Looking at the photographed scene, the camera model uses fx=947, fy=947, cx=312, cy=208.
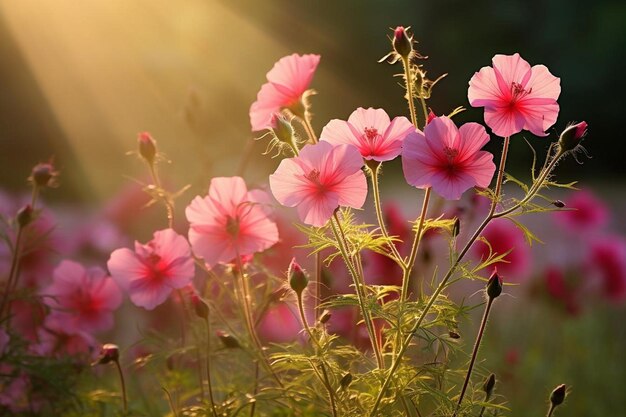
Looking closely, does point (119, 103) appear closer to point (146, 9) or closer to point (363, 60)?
point (146, 9)

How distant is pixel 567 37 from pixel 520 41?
0.39 meters

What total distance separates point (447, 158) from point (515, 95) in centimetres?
9

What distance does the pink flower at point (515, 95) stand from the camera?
0.83m

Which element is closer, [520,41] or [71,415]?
[71,415]

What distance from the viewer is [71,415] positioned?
118cm

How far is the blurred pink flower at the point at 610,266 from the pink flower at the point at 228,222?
1639 mm

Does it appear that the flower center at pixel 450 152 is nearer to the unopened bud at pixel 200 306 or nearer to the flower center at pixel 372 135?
the flower center at pixel 372 135

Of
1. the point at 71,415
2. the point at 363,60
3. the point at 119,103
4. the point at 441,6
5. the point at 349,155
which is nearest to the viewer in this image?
the point at 349,155

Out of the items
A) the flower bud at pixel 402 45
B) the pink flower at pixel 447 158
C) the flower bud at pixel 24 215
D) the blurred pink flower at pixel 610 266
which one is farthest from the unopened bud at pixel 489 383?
the blurred pink flower at pixel 610 266

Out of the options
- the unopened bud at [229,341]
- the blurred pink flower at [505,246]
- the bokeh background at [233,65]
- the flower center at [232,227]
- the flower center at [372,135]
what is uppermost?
the bokeh background at [233,65]

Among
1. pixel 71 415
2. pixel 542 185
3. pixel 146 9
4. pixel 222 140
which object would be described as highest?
pixel 146 9

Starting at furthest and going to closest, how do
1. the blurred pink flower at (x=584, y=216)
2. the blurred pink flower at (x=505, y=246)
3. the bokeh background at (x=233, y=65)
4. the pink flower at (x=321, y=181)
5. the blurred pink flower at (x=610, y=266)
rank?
the bokeh background at (x=233, y=65), the blurred pink flower at (x=584, y=216), the blurred pink flower at (x=610, y=266), the blurred pink flower at (x=505, y=246), the pink flower at (x=321, y=181)

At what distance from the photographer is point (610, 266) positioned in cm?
Answer: 240

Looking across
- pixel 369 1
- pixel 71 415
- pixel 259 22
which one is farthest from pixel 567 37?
pixel 71 415
